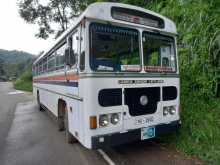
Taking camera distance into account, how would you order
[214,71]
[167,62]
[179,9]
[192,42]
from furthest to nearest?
[179,9] < [192,42] < [214,71] < [167,62]

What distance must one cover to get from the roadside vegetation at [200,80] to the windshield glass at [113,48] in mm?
1979

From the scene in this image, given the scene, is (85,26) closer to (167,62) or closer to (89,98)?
(89,98)

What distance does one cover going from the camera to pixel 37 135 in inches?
274

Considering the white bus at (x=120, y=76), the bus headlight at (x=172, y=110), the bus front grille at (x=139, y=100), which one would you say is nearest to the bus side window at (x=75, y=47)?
the white bus at (x=120, y=76)

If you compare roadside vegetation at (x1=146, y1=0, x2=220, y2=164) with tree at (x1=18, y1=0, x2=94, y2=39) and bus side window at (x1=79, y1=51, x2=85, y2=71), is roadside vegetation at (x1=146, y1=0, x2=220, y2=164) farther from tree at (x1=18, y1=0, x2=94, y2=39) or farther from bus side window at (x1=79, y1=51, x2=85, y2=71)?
tree at (x1=18, y1=0, x2=94, y2=39)

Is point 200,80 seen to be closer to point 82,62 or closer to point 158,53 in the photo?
point 158,53

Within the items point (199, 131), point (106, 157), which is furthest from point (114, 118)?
point (199, 131)

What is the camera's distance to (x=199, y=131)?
4.97 metres

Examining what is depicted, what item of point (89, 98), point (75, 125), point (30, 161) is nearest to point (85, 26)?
point (89, 98)

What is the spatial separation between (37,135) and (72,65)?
127 inches

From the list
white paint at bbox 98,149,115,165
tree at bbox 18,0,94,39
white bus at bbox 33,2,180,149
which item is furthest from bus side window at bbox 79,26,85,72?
tree at bbox 18,0,94,39

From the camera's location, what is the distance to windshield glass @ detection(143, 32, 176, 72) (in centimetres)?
469

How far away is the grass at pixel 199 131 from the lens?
4.51 metres

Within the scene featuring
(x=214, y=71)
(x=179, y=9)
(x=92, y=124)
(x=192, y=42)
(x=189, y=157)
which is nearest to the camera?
(x=92, y=124)
